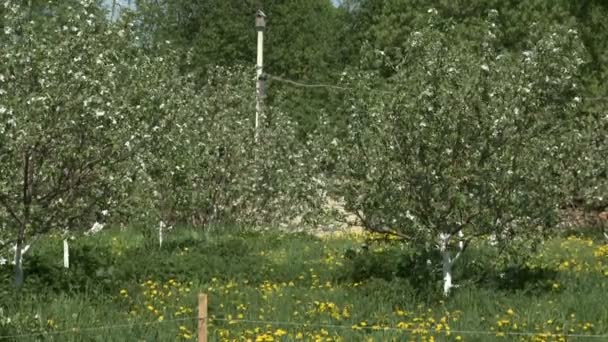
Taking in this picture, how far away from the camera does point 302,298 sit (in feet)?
33.9

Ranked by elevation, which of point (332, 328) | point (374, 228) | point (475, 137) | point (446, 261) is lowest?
point (332, 328)

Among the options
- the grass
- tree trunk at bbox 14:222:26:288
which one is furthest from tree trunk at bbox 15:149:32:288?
the grass

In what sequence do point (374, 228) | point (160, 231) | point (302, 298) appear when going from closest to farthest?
1. point (302, 298)
2. point (374, 228)
3. point (160, 231)

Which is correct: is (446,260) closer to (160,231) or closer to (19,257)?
(19,257)

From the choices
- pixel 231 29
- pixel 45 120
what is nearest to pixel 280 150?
pixel 45 120

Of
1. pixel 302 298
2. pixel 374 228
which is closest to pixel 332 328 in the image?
pixel 302 298

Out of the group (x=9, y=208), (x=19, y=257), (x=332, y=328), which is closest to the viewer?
(x=332, y=328)

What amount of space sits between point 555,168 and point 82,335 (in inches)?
205

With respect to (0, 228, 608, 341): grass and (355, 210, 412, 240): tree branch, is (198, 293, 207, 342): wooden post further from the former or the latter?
(355, 210, 412, 240): tree branch

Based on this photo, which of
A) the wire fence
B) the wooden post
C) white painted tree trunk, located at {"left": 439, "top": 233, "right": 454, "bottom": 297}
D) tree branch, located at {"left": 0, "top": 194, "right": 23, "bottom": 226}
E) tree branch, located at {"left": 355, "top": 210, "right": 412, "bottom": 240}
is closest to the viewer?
the wooden post

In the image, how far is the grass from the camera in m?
8.34

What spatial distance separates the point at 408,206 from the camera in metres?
9.89

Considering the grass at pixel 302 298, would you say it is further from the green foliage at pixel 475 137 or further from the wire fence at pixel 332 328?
the green foliage at pixel 475 137

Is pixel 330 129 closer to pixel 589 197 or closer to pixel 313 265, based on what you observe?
pixel 313 265
